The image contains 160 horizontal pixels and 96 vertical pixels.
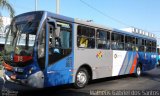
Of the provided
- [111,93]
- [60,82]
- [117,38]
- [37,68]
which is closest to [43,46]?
[37,68]

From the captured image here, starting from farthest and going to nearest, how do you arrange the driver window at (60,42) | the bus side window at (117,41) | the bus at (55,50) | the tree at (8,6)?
the tree at (8,6) < the bus side window at (117,41) < the driver window at (60,42) < the bus at (55,50)

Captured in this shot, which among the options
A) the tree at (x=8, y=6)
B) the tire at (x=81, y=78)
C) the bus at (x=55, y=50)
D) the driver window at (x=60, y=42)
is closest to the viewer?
the bus at (x=55, y=50)

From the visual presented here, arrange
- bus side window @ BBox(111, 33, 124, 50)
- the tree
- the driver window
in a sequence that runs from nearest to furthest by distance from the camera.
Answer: the driver window
bus side window @ BBox(111, 33, 124, 50)
the tree

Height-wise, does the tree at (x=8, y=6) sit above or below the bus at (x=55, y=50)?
above

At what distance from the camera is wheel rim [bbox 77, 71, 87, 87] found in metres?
11.3

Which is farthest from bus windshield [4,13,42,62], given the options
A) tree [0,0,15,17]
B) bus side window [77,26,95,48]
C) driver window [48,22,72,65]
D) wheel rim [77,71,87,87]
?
tree [0,0,15,17]


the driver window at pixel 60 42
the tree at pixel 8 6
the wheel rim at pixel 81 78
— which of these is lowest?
the wheel rim at pixel 81 78

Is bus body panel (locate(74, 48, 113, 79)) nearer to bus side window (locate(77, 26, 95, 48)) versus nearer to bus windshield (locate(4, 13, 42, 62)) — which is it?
bus side window (locate(77, 26, 95, 48))

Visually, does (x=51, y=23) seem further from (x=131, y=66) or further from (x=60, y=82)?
(x=131, y=66)

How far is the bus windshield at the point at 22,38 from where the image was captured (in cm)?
930

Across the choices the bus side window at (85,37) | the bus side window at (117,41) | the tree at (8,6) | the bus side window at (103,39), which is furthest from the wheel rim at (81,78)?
the tree at (8,6)

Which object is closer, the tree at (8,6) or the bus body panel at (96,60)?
the bus body panel at (96,60)

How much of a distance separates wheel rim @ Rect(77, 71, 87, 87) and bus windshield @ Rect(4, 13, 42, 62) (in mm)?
2904

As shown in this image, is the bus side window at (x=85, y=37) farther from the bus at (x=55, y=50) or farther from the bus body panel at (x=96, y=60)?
the bus body panel at (x=96, y=60)
